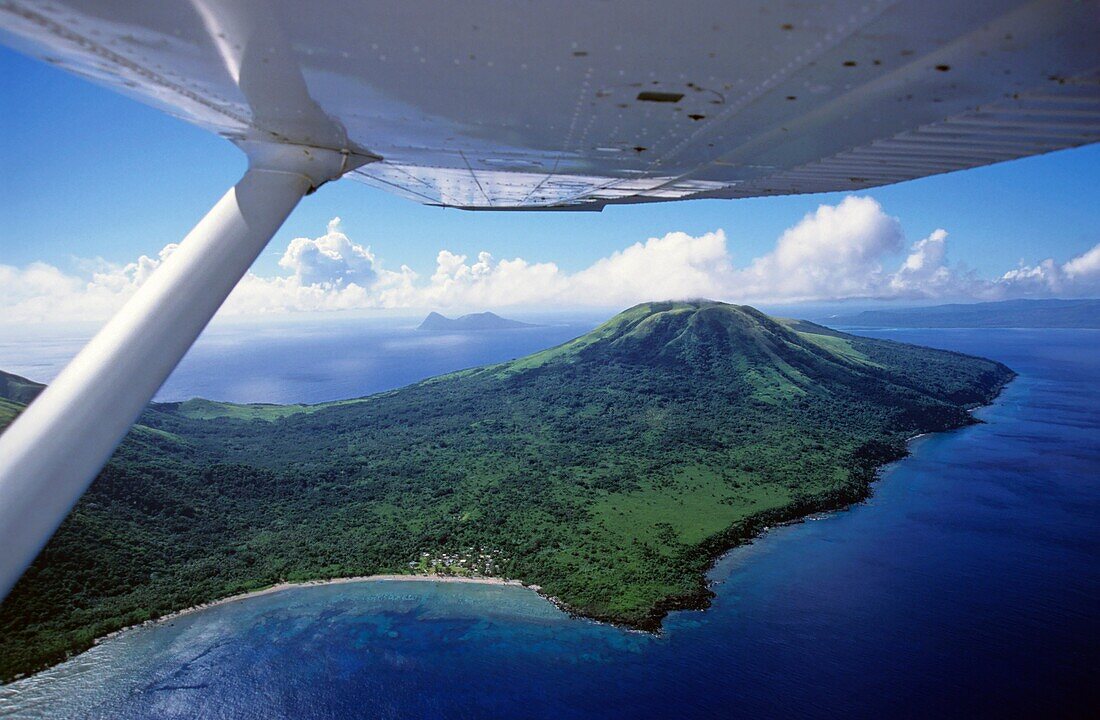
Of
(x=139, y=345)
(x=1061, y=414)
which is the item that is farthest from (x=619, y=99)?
(x=1061, y=414)

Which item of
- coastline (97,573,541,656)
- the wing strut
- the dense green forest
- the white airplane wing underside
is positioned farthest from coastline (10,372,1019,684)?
the wing strut

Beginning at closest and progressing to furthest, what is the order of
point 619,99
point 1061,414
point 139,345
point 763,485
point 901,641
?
point 139,345, point 619,99, point 901,641, point 763,485, point 1061,414

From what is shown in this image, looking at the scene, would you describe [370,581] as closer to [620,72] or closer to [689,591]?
[689,591]

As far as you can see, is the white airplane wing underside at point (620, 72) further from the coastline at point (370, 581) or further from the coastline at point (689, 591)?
the coastline at point (370, 581)

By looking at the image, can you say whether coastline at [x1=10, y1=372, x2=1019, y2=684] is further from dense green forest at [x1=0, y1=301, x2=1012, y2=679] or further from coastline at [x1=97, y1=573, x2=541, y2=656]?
dense green forest at [x1=0, y1=301, x2=1012, y2=679]

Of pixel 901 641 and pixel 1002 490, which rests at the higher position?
pixel 1002 490

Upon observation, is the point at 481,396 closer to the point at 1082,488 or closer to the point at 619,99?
the point at 1082,488

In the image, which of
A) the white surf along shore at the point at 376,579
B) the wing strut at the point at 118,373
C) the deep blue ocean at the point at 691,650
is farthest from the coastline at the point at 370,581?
the wing strut at the point at 118,373
